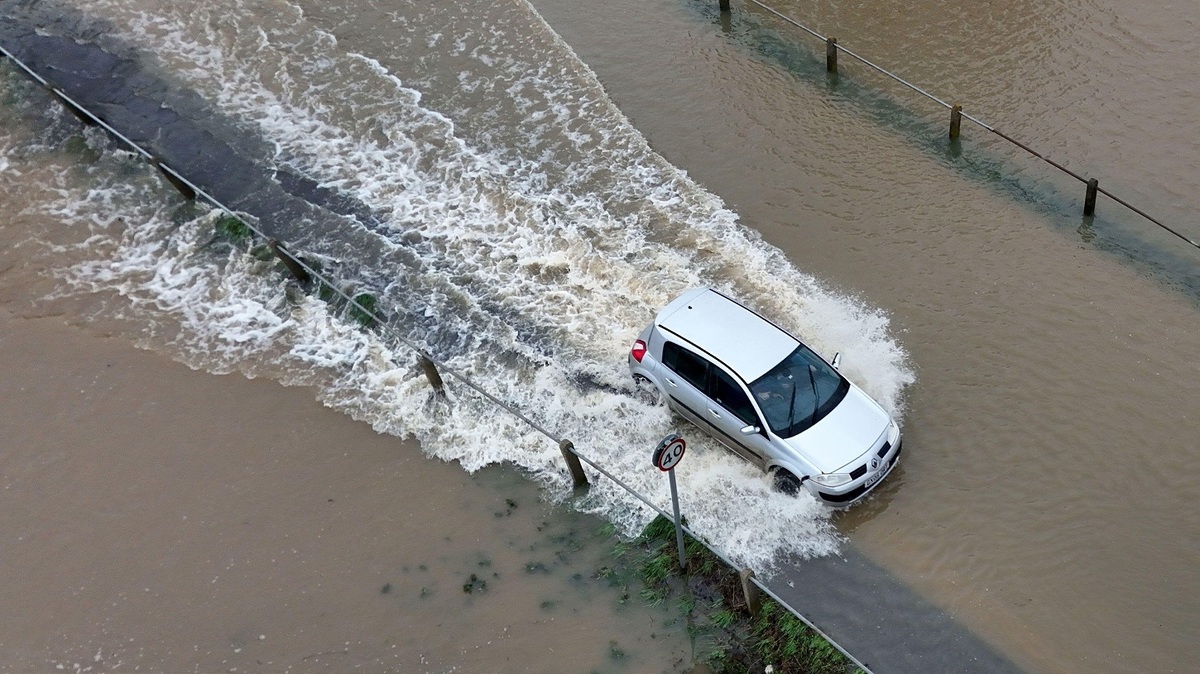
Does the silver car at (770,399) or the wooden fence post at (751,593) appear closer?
the wooden fence post at (751,593)

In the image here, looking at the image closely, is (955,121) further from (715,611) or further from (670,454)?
(715,611)

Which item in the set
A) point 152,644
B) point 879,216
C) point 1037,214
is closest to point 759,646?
point 152,644

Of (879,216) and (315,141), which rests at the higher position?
(315,141)

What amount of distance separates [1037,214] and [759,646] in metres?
9.61

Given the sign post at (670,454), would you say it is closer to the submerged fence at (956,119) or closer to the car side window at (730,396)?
the car side window at (730,396)

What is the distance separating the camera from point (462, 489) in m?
12.5

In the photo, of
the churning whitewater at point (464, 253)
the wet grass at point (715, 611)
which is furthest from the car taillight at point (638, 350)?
the wet grass at point (715, 611)

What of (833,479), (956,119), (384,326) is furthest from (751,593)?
(956,119)

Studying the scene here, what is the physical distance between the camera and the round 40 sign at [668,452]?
Answer: 9.60 meters

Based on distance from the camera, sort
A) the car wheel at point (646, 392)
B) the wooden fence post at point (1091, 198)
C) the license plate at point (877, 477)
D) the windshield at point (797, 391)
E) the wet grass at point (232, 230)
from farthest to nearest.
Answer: the wet grass at point (232, 230) → the wooden fence post at point (1091, 198) → the car wheel at point (646, 392) → the windshield at point (797, 391) → the license plate at point (877, 477)

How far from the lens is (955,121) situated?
55.1 feet

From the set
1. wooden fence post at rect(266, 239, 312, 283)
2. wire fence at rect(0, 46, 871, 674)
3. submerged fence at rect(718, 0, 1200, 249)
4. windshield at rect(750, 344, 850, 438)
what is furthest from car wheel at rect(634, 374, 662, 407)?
submerged fence at rect(718, 0, 1200, 249)

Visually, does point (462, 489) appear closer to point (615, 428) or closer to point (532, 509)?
point (532, 509)

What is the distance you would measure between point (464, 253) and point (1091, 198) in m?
10.5
